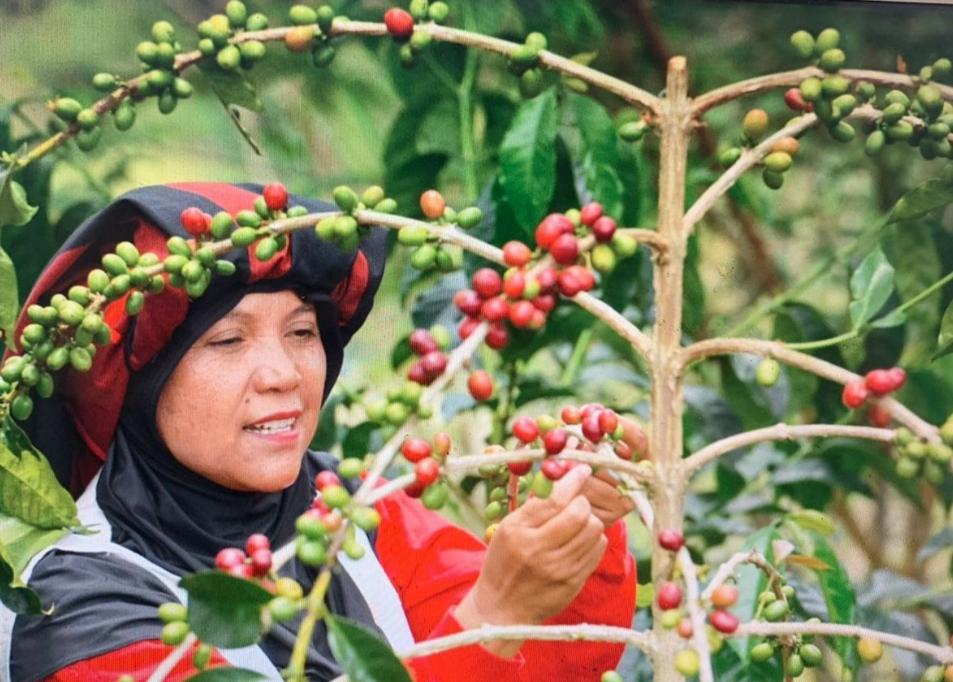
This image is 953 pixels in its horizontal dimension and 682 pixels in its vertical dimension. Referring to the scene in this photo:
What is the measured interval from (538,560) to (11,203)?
527mm

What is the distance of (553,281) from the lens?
962mm

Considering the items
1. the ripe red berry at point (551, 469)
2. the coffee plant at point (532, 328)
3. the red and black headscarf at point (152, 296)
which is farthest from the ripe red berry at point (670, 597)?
the red and black headscarf at point (152, 296)

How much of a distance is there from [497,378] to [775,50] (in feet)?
1.48

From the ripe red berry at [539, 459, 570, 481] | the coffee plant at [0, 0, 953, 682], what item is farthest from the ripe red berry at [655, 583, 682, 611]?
the ripe red berry at [539, 459, 570, 481]

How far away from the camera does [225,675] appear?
2.91ft

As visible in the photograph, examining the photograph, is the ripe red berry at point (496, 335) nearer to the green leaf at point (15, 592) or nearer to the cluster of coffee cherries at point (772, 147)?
the cluster of coffee cherries at point (772, 147)

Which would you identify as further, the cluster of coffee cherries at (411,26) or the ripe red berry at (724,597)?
the cluster of coffee cherries at (411,26)

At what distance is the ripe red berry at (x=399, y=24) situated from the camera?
1.09 m

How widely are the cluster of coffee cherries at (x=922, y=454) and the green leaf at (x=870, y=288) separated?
155mm

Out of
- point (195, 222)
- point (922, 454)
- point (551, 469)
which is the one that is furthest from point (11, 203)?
point (922, 454)

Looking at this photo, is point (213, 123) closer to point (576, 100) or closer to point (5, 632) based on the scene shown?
point (576, 100)

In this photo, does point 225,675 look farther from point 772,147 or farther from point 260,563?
point 772,147

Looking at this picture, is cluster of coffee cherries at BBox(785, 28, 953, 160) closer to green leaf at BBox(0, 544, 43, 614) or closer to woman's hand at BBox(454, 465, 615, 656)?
woman's hand at BBox(454, 465, 615, 656)

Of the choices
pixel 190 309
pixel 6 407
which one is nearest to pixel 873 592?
pixel 190 309
